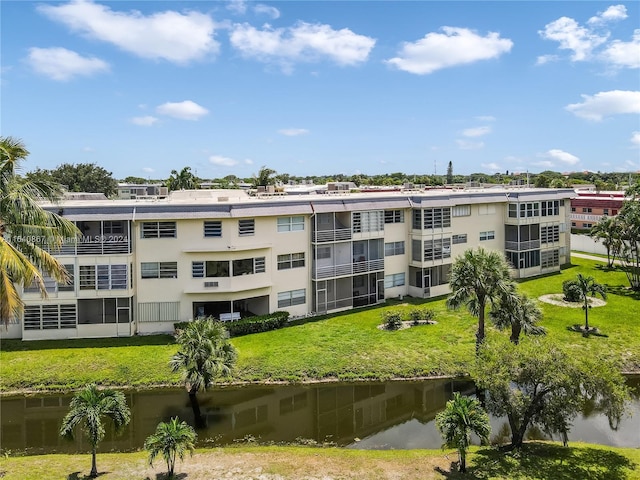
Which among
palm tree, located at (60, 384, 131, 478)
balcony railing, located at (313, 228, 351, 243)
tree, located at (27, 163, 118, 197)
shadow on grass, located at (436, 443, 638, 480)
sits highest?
tree, located at (27, 163, 118, 197)

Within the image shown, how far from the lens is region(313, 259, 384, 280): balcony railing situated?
3681 centimetres

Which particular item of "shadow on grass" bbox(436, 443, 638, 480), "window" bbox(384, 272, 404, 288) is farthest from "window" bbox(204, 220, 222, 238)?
"shadow on grass" bbox(436, 443, 638, 480)

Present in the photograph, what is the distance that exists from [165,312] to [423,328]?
17495 mm

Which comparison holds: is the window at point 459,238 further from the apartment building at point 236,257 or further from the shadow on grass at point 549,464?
the shadow on grass at point 549,464

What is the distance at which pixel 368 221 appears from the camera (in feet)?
128

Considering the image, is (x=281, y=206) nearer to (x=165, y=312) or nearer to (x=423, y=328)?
(x=165, y=312)

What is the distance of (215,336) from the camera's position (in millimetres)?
22438

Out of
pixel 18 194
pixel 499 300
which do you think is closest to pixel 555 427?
pixel 499 300

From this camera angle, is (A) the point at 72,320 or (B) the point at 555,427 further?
(A) the point at 72,320

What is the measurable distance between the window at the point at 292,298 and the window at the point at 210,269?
15.7 ft

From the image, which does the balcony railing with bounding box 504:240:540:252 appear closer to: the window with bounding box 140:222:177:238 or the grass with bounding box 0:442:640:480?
the grass with bounding box 0:442:640:480

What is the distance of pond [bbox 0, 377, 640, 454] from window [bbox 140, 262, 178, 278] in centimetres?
938

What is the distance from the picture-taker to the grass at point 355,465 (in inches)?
663

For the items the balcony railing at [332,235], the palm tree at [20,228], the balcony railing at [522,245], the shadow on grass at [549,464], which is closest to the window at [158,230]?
the balcony railing at [332,235]
